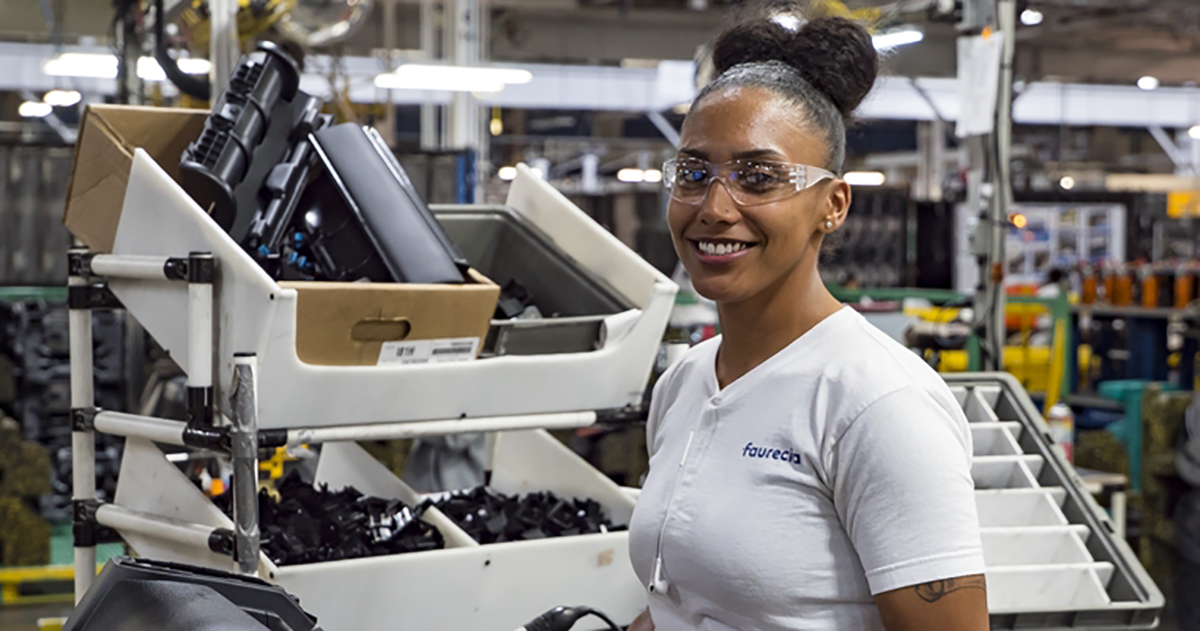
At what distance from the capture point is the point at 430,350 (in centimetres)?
215

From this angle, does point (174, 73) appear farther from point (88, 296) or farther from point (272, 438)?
point (272, 438)

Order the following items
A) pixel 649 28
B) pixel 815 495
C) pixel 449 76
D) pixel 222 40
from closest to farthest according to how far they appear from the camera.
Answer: pixel 815 495, pixel 222 40, pixel 449 76, pixel 649 28

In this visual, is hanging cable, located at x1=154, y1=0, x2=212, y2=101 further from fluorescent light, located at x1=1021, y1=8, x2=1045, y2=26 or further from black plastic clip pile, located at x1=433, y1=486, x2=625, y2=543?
fluorescent light, located at x1=1021, y1=8, x2=1045, y2=26

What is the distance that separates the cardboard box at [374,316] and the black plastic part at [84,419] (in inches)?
22.4

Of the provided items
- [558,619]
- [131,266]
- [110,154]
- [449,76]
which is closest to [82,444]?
[131,266]

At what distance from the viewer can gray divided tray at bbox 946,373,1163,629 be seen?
236 centimetres

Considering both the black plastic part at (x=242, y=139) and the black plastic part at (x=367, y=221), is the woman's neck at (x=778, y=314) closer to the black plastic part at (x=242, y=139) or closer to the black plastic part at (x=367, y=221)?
the black plastic part at (x=367, y=221)

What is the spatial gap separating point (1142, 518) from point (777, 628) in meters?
5.15

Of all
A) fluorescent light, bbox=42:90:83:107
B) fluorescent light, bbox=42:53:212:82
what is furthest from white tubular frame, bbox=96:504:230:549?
fluorescent light, bbox=42:90:83:107

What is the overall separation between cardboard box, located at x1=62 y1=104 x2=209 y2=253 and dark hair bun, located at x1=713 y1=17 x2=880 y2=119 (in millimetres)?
1236

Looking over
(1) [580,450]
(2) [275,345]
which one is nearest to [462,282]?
(2) [275,345]

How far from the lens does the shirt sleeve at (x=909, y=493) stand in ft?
3.72

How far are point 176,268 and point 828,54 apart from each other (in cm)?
109

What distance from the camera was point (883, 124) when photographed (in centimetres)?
2023
